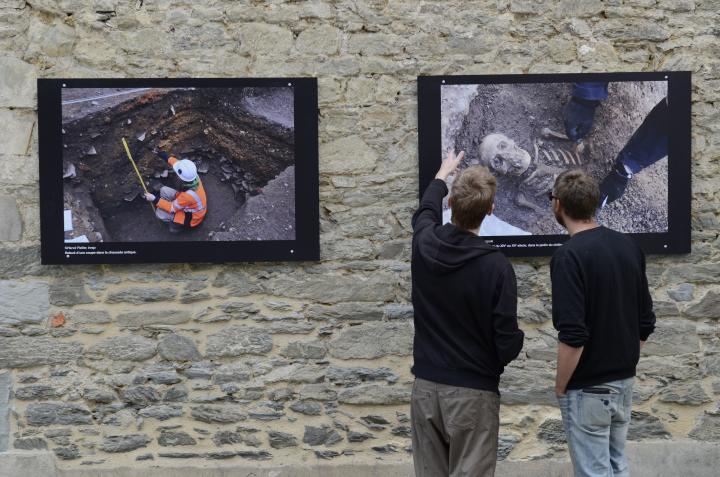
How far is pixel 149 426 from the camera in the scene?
16.7 feet

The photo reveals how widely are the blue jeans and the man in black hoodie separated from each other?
0.34 m

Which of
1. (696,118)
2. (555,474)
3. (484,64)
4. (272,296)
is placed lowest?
(555,474)

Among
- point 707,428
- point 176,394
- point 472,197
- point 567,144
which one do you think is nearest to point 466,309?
point 472,197

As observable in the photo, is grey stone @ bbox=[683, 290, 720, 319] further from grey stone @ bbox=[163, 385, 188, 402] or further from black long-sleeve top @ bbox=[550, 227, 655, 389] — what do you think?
grey stone @ bbox=[163, 385, 188, 402]

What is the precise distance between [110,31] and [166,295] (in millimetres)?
1613

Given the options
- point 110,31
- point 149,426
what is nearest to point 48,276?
point 149,426

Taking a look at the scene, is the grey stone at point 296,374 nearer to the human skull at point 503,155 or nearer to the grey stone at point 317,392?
the grey stone at point 317,392

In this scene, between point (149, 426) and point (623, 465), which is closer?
point (623, 465)

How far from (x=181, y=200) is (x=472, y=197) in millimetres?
2194

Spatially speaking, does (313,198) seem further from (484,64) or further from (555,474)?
(555,474)

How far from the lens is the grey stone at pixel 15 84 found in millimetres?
5027

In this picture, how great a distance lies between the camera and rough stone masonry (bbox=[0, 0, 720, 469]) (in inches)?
199

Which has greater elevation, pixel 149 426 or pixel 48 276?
pixel 48 276

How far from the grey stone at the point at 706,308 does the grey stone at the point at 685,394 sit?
0.42m
